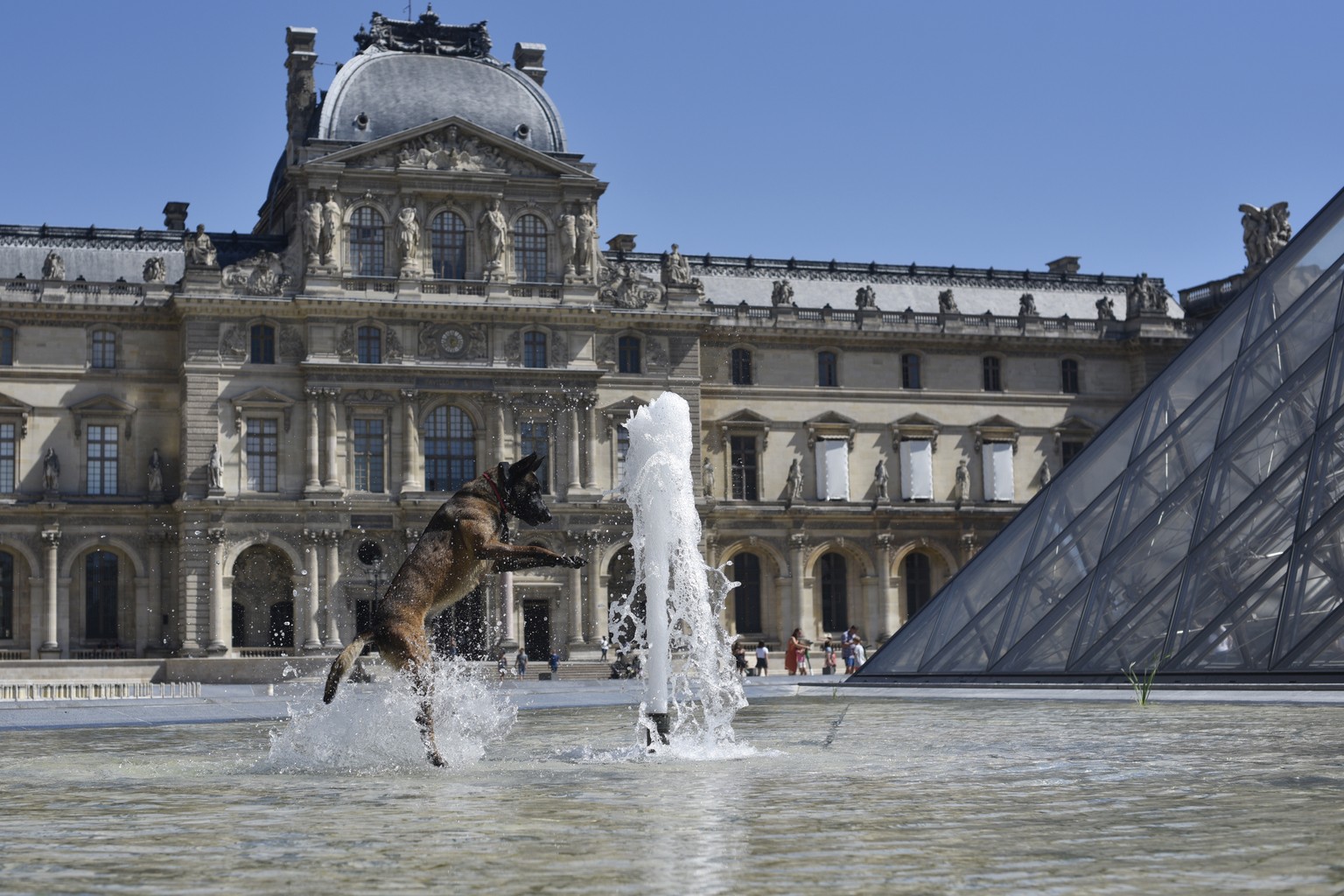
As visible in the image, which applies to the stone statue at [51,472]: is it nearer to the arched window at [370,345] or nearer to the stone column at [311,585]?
the stone column at [311,585]

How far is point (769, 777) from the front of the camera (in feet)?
45.2

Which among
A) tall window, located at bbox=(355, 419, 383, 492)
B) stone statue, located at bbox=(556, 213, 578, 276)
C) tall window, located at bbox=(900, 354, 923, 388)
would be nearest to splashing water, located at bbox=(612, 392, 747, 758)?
tall window, located at bbox=(355, 419, 383, 492)

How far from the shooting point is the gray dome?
54.2m

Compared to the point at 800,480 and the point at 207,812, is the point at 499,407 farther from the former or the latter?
the point at 207,812

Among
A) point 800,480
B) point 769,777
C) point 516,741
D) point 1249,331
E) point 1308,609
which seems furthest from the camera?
point 800,480

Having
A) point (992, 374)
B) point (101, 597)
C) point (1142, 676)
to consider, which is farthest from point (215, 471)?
point (1142, 676)

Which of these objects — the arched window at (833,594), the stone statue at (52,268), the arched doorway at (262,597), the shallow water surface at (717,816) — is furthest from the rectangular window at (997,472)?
the shallow water surface at (717,816)

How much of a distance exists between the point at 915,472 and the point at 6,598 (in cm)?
2910

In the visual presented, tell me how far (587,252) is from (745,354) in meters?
6.77

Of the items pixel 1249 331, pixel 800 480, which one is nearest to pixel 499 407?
pixel 800 480

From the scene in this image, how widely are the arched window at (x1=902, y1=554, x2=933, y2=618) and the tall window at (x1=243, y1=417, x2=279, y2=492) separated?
21332mm

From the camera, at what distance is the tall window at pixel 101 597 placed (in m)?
52.4

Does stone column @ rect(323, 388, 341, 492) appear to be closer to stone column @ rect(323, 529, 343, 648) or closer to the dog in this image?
stone column @ rect(323, 529, 343, 648)

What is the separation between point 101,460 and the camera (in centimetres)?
5272
